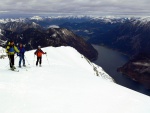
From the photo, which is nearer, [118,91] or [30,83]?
[30,83]

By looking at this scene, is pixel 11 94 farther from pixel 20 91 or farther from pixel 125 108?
pixel 125 108

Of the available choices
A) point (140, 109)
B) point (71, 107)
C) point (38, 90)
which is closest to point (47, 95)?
point (38, 90)

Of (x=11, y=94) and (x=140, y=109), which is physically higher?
(x=11, y=94)

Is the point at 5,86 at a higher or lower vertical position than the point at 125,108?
higher

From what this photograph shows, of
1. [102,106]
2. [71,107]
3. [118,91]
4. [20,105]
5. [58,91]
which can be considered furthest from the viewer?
[118,91]

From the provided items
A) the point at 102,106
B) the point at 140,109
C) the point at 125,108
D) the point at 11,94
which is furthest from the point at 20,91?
the point at 140,109

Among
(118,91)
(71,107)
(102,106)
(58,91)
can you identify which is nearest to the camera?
(71,107)

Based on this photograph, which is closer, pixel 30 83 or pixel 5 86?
pixel 5 86

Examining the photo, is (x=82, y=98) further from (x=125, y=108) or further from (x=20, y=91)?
(x=20, y=91)

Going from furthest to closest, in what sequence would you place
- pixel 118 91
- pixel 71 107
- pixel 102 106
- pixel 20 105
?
1. pixel 118 91
2. pixel 102 106
3. pixel 71 107
4. pixel 20 105
